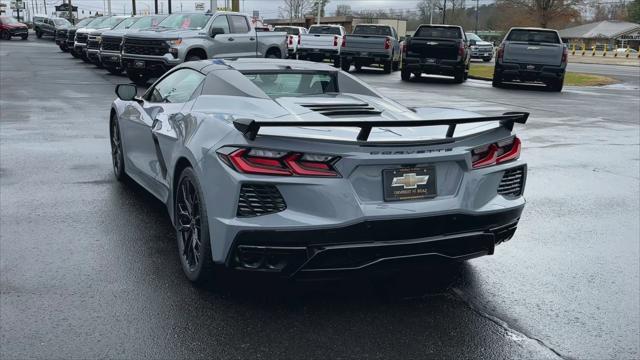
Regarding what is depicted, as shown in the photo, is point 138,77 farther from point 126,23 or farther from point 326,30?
point 326,30

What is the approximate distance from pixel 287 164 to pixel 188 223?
1.21 metres

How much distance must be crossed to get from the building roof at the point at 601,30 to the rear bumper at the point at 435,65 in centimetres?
8917

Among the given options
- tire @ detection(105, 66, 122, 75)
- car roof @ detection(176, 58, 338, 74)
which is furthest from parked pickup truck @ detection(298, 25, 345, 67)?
car roof @ detection(176, 58, 338, 74)

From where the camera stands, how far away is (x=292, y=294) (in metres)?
4.21

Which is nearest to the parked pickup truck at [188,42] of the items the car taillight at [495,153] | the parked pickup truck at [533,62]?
the parked pickup truck at [533,62]

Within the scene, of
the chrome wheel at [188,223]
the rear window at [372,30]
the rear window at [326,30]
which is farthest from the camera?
the rear window at [326,30]

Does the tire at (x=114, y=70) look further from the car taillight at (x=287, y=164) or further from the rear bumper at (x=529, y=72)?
the car taillight at (x=287, y=164)

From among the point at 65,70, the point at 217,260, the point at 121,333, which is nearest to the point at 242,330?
the point at 217,260

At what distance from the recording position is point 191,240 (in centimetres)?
436

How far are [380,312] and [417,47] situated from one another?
19.9 metres

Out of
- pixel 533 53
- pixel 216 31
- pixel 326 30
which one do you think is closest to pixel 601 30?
pixel 326 30

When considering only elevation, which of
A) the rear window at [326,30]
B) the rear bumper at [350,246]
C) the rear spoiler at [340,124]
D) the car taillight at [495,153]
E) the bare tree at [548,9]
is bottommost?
the rear bumper at [350,246]

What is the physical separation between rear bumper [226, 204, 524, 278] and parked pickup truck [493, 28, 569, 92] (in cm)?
1835

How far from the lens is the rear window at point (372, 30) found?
27859 mm
